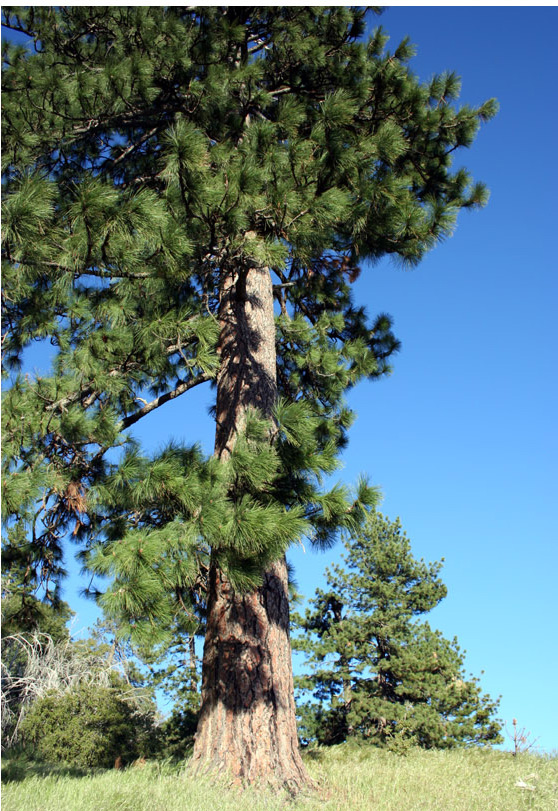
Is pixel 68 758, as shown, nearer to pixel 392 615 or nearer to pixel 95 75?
pixel 392 615

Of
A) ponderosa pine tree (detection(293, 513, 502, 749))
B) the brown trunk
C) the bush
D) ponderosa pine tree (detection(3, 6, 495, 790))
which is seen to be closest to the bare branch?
ponderosa pine tree (detection(3, 6, 495, 790))

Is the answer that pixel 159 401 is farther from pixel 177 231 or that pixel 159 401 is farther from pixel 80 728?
pixel 80 728

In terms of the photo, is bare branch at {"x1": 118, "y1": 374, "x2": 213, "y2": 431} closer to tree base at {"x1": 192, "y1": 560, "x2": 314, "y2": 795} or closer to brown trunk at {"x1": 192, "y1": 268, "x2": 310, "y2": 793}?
brown trunk at {"x1": 192, "y1": 268, "x2": 310, "y2": 793}

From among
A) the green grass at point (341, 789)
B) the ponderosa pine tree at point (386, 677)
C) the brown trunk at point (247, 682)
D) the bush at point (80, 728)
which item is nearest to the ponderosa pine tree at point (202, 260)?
the brown trunk at point (247, 682)

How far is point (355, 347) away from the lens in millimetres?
7777

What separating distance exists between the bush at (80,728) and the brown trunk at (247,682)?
6.95m

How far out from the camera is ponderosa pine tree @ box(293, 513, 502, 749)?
591 inches

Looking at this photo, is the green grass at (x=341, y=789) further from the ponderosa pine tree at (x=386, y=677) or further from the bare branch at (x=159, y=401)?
the ponderosa pine tree at (x=386, y=677)

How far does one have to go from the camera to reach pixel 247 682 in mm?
4914

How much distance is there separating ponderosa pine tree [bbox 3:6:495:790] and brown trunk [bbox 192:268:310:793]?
0.05ft

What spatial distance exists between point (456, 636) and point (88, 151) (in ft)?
49.2

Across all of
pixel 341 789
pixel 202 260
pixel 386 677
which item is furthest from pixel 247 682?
pixel 386 677

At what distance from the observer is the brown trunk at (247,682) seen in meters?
4.71

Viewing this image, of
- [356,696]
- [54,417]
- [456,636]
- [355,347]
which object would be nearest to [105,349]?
[54,417]
